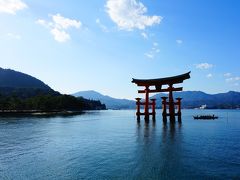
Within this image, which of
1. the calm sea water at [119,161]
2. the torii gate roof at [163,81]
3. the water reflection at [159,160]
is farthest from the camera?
the torii gate roof at [163,81]

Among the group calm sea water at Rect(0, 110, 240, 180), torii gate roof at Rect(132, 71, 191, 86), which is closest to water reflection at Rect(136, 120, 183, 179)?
calm sea water at Rect(0, 110, 240, 180)

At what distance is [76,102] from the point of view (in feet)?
565

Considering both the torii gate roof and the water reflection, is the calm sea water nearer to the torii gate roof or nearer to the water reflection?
the water reflection

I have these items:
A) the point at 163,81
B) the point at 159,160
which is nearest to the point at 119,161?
the point at 159,160

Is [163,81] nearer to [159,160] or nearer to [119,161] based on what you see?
[159,160]

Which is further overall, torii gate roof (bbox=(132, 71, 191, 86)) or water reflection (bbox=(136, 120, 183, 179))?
torii gate roof (bbox=(132, 71, 191, 86))

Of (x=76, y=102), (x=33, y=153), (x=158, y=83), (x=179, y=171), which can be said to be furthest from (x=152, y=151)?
(x=76, y=102)

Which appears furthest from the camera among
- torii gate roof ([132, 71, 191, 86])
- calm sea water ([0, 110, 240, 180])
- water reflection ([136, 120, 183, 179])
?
torii gate roof ([132, 71, 191, 86])

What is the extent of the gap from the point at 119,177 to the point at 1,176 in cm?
816

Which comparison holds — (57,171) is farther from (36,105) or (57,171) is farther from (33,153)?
(36,105)

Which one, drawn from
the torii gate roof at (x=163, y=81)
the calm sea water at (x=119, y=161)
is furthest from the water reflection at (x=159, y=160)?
the torii gate roof at (x=163, y=81)

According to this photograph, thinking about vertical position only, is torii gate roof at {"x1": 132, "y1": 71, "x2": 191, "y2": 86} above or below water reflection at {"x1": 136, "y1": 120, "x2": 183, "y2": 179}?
above

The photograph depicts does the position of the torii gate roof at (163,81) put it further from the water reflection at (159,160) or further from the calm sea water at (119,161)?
the water reflection at (159,160)

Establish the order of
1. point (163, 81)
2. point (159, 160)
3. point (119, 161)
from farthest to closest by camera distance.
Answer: point (163, 81), point (159, 160), point (119, 161)
